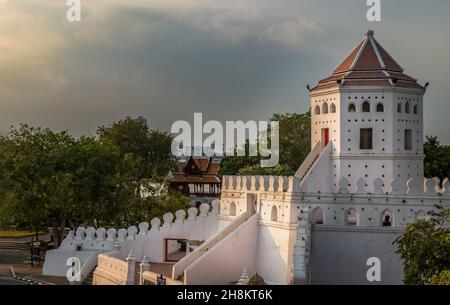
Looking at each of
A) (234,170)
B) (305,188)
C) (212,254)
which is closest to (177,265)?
(212,254)

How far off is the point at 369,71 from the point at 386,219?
8.37m

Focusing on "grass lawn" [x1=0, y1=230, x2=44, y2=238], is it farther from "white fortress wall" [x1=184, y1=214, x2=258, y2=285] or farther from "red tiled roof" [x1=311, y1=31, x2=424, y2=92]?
"red tiled roof" [x1=311, y1=31, x2=424, y2=92]

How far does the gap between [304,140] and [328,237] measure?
29571 mm

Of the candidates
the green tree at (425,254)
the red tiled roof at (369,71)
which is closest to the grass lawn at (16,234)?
the red tiled roof at (369,71)

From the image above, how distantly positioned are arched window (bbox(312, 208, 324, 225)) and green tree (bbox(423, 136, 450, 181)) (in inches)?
658

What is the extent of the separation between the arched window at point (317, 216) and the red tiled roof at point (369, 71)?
7090mm

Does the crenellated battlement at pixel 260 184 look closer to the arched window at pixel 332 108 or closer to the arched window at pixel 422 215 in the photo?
the arched window at pixel 332 108

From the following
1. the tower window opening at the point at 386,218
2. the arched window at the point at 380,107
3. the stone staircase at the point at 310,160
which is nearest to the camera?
the tower window opening at the point at 386,218

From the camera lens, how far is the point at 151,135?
84.2 metres

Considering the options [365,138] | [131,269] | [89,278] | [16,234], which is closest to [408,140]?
[365,138]

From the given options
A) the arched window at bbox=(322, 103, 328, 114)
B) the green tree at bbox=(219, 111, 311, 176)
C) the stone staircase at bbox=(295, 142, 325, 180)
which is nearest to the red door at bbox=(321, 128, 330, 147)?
the stone staircase at bbox=(295, 142, 325, 180)

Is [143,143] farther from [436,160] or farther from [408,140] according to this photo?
[408,140]

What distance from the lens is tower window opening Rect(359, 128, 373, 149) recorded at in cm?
4391

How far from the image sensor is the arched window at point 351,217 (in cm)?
4075
